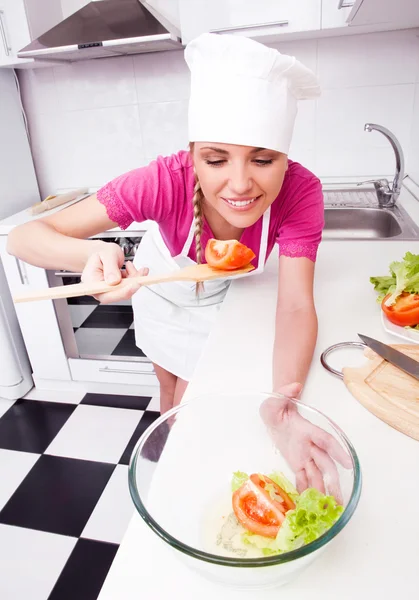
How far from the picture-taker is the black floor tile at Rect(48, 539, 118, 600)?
1148 mm

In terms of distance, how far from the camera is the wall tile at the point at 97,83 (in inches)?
78.5

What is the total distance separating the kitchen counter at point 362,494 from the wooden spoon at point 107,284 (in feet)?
0.47

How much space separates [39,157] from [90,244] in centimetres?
154

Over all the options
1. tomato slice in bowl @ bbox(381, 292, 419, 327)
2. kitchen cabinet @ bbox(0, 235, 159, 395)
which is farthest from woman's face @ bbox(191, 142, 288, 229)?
kitchen cabinet @ bbox(0, 235, 159, 395)

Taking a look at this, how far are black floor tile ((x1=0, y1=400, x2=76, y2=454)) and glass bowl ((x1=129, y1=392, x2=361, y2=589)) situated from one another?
1289 mm

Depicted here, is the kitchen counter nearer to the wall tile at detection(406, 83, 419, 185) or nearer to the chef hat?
the chef hat

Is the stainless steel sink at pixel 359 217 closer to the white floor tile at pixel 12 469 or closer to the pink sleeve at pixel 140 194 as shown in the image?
the pink sleeve at pixel 140 194

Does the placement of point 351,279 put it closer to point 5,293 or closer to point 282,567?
point 282,567

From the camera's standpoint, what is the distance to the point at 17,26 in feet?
5.57

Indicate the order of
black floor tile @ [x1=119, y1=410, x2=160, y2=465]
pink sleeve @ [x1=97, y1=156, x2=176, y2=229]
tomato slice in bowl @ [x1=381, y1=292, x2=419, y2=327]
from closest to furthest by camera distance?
tomato slice in bowl @ [x1=381, y1=292, x2=419, y2=327] → pink sleeve @ [x1=97, y1=156, x2=176, y2=229] → black floor tile @ [x1=119, y1=410, x2=160, y2=465]

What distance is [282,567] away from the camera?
1.27ft

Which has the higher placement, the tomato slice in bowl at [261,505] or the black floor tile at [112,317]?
the tomato slice in bowl at [261,505]

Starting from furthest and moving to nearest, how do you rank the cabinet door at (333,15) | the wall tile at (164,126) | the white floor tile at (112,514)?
the wall tile at (164,126) < the cabinet door at (333,15) < the white floor tile at (112,514)

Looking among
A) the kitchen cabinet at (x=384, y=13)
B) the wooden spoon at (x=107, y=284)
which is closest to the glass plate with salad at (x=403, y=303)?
the wooden spoon at (x=107, y=284)
